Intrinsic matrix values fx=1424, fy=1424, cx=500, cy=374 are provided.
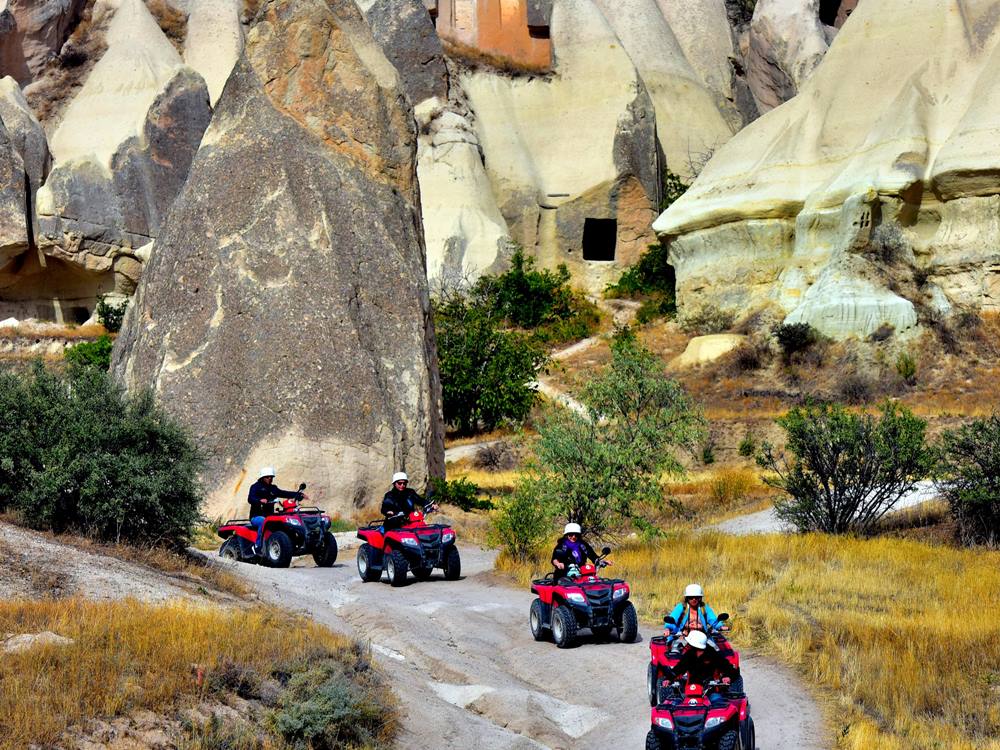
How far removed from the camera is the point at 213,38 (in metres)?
47.2

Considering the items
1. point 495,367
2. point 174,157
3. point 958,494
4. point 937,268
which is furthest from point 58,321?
point 958,494

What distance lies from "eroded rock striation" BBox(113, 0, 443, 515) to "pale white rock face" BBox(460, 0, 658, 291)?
82.1 ft

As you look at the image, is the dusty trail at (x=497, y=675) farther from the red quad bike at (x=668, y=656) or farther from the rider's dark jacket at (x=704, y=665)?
the rider's dark jacket at (x=704, y=665)

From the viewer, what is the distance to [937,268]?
33.0 m

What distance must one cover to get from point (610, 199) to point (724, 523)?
2738 centimetres

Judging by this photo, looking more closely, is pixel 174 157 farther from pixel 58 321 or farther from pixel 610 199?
pixel 610 199

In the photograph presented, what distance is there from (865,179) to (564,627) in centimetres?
2528

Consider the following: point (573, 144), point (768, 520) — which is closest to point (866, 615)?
point (768, 520)

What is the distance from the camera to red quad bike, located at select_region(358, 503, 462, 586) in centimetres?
1370

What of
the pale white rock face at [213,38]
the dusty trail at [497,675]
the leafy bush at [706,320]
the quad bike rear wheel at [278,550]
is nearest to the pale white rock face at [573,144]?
the leafy bush at [706,320]

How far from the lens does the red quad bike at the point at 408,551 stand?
13.7m

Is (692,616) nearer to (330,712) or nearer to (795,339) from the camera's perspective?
(330,712)

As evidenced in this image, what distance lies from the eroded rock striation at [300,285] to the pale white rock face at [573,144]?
2504 cm

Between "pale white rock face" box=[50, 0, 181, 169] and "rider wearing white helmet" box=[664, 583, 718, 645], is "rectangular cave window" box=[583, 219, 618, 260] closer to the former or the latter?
"pale white rock face" box=[50, 0, 181, 169]
